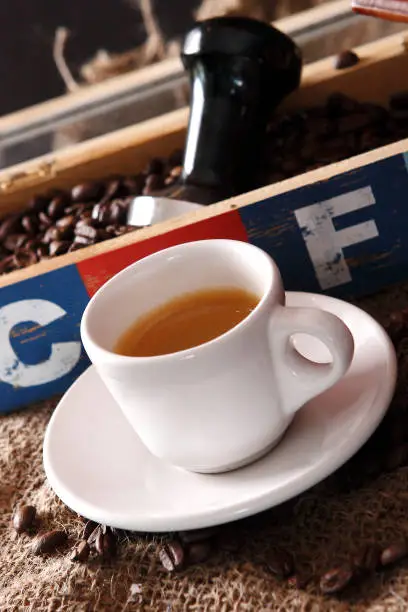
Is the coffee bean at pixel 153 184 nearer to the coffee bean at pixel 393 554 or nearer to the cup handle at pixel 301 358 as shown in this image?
the cup handle at pixel 301 358

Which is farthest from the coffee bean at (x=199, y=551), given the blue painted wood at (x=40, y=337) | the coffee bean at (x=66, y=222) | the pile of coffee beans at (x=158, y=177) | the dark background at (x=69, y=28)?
the dark background at (x=69, y=28)

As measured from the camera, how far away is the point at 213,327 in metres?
0.69

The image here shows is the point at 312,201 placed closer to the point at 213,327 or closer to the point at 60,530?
the point at 213,327

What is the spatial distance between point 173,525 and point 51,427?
0.65ft

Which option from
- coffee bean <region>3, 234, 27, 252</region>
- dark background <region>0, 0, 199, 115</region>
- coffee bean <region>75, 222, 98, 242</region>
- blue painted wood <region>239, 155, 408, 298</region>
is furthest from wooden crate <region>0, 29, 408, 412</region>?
dark background <region>0, 0, 199, 115</region>

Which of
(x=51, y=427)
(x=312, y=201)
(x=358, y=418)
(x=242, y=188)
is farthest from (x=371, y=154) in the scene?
(x=51, y=427)

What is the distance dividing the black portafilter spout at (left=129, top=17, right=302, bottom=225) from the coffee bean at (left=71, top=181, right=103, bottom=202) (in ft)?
0.47

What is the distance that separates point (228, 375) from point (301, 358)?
0.07 metres

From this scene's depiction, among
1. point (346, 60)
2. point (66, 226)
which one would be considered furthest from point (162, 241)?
point (346, 60)

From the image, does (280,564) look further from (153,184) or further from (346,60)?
(346,60)

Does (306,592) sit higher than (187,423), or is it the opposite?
(187,423)

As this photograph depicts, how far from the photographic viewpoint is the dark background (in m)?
1.94

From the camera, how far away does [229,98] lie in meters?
1.02

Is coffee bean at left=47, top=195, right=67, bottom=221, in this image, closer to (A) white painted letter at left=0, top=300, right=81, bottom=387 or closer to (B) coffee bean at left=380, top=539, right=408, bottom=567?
(A) white painted letter at left=0, top=300, right=81, bottom=387
